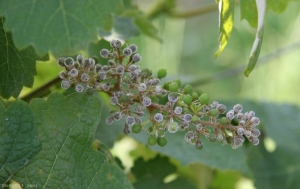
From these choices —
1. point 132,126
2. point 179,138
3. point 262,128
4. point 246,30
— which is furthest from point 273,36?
point 132,126

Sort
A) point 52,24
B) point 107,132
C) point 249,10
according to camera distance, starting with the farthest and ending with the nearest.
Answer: point 107,132, point 249,10, point 52,24

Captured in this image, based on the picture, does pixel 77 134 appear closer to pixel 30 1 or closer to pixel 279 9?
pixel 30 1

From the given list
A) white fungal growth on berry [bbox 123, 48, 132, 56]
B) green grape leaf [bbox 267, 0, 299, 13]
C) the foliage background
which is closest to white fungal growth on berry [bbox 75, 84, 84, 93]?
white fungal growth on berry [bbox 123, 48, 132, 56]

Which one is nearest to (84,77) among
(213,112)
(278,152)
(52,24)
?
(52,24)

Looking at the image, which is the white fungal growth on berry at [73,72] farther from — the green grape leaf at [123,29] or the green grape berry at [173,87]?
the green grape leaf at [123,29]

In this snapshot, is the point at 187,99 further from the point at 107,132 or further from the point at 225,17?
the point at 107,132

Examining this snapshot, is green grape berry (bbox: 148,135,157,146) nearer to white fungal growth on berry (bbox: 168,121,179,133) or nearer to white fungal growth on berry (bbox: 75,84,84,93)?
white fungal growth on berry (bbox: 168,121,179,133)

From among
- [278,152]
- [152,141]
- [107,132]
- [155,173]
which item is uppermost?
[152,141]
